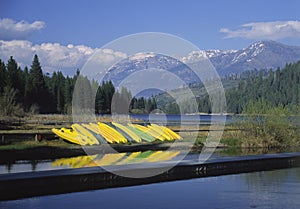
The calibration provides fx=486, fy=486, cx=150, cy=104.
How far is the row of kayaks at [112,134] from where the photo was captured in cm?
3718

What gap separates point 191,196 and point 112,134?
21.8m

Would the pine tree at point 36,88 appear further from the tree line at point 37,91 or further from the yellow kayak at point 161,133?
the yellow kayak at point 161,133

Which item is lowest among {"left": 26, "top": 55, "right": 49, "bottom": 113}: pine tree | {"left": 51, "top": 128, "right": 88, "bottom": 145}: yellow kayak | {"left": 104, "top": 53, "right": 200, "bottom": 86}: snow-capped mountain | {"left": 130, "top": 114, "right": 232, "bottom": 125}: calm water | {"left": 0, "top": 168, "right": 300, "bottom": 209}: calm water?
{"left": 0, "top": 168, "right": 300, "bottom": 209}: calm water


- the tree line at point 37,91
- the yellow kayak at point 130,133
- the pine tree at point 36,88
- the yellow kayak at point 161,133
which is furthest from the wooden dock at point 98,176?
the pine tree at point 36,88

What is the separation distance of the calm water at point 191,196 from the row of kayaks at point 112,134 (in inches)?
683

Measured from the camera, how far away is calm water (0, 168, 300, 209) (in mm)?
15359

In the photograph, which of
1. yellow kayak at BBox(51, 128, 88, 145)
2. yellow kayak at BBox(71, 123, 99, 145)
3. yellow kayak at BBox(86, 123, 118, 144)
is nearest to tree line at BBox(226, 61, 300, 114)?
yellow kayak at BBox(86, 123, 118, 144)

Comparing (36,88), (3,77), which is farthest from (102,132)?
(36,88)

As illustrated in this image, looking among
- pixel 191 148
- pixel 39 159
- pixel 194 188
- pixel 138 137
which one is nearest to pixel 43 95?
pixel 138 137

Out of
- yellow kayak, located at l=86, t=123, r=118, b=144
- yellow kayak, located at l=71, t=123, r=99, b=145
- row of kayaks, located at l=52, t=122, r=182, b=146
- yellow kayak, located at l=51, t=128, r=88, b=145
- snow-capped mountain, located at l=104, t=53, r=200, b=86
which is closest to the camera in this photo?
snow-capped mountain, located at l=104, t=53, r=200, b=86

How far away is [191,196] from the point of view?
17.2 m

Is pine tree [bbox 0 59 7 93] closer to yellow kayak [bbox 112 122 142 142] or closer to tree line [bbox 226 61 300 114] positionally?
yellow kayak [bbox 112 122 142 142]

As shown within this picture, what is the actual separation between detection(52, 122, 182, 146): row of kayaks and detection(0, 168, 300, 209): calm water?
1734 cm

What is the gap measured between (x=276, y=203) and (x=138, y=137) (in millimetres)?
25323
